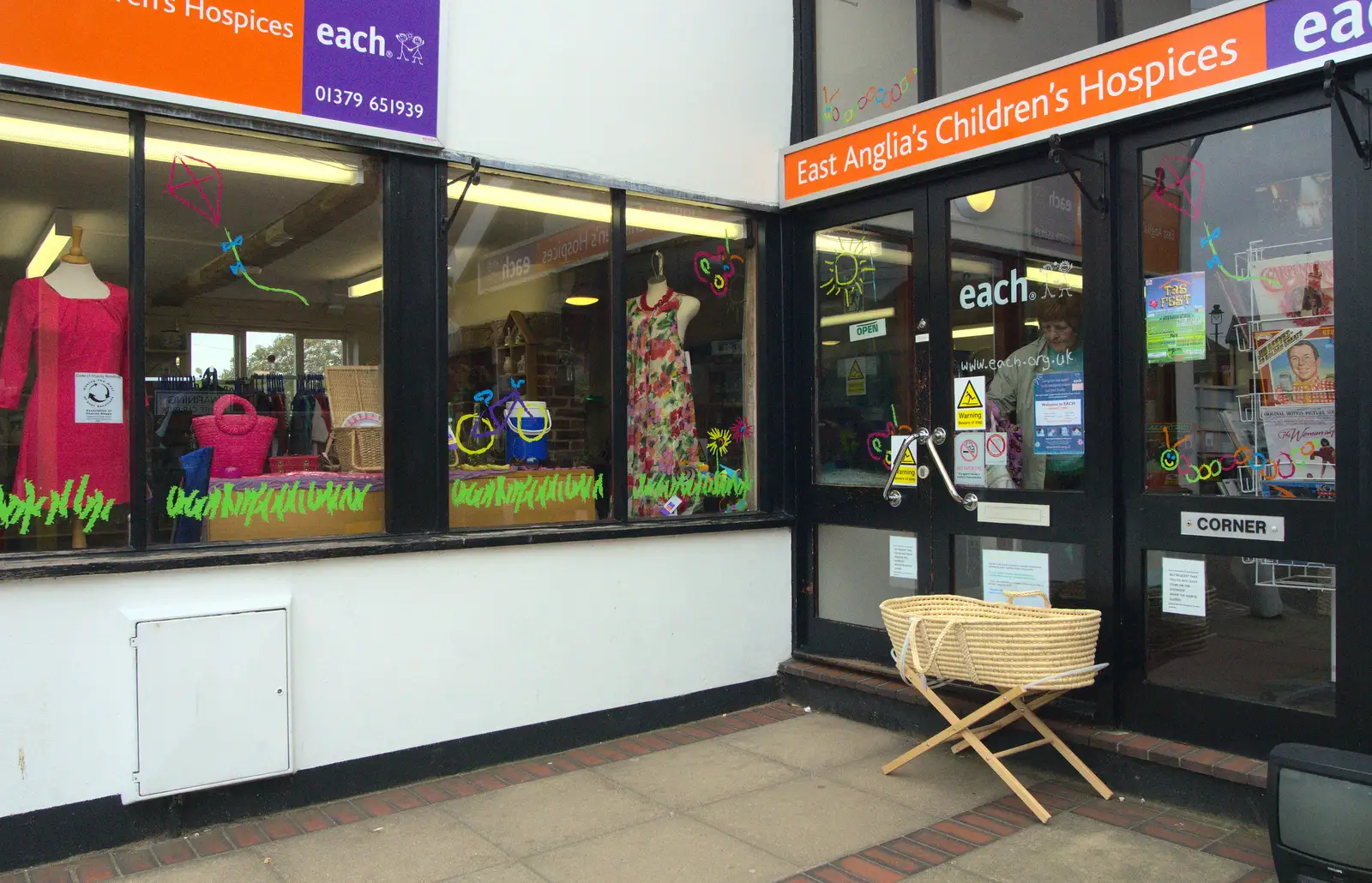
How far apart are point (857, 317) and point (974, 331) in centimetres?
82

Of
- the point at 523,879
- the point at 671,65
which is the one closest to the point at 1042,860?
the point at 523,879

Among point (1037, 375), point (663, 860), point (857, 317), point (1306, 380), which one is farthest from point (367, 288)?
point (1306, 380)

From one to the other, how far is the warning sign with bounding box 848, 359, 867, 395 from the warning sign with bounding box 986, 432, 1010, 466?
2.91ft

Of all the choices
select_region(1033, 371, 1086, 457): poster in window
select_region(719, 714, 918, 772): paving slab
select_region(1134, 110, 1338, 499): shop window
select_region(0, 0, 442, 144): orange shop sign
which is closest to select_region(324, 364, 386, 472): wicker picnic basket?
select_region(0, 0, 442, 144): orange shop sign

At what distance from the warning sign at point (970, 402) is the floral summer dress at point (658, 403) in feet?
→ 4.88

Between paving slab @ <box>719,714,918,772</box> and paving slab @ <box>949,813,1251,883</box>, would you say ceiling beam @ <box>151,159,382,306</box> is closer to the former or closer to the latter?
paving slab @ <box>719,714,918,772</box>

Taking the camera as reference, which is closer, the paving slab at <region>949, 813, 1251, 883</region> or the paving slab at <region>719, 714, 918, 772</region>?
the paving slab at <region>949, 813, 1251, 883</region>

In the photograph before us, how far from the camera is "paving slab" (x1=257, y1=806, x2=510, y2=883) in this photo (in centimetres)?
357

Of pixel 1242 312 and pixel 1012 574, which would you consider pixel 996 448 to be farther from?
pixel 1242 312

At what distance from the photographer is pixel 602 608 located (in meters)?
5.09

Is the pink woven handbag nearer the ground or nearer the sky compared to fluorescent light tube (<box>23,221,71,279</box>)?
nearer the ground

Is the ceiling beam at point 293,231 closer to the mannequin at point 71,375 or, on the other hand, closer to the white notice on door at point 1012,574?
Answer: the mannequin at point 71,375

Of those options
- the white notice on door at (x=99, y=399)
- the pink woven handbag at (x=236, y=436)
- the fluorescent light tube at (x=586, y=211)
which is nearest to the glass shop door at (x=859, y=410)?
the fluorescent light tube at (x=586, y=211)

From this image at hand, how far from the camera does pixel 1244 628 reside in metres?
4.04
